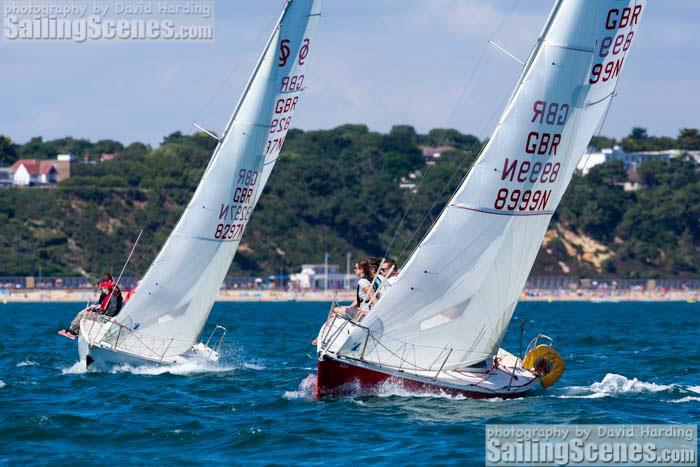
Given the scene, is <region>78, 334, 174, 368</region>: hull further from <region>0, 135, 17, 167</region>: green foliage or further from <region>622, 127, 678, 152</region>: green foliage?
<region>622, 127, 678, 152</region>: green foliage

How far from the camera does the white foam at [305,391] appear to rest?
21209 millimetres

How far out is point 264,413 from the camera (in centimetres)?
1972

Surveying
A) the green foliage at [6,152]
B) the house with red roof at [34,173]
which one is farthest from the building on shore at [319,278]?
the green foliage at [6,152]

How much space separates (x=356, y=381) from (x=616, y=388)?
5506 mm

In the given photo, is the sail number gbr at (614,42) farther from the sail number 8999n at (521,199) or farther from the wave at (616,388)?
the wave at (616,388)

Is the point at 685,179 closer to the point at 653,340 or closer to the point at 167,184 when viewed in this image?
the point at 167,184

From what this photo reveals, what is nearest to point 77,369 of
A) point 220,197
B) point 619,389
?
point 220,197

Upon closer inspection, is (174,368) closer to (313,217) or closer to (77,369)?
(77,369)

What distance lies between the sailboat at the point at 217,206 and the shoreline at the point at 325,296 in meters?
77.5

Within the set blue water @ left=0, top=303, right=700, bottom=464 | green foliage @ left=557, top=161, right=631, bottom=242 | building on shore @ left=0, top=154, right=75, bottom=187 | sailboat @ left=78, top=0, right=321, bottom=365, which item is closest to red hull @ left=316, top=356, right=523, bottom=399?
blue water @ left=0, top=303, right=700, bottom=464

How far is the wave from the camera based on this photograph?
2209cm

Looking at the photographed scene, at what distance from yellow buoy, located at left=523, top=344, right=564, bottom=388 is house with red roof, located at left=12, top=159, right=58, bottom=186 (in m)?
117

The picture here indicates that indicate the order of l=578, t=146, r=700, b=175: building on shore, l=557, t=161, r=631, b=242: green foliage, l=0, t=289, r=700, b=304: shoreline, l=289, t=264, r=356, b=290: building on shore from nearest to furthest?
l=0, t=289, r=700, b=304: shoreline, l=289, t=264, r=356, b=290: building on shore, l=557, t=161, r=631, b=242: green foliage, l=578, t=146, r=700, b=175: building on shore

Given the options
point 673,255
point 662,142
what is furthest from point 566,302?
point 662,142
